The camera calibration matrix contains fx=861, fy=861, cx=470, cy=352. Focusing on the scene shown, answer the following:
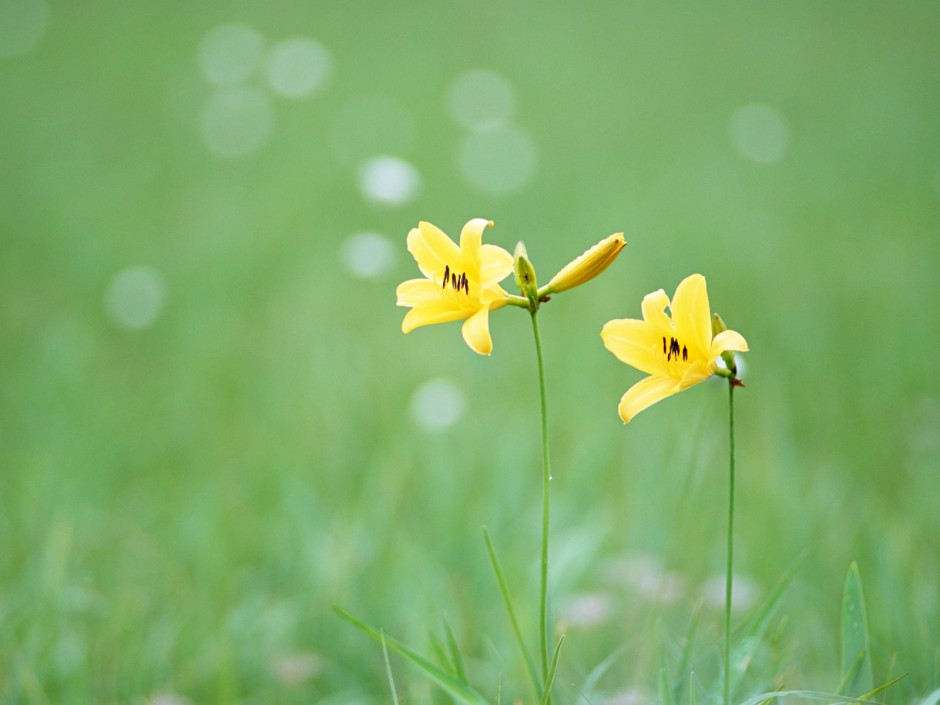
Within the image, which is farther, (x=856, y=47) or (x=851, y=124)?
(x=856, y=47)

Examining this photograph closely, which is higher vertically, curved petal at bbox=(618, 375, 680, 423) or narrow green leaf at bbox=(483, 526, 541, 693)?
curved petal at bbox=(618, 375, 680, 423)

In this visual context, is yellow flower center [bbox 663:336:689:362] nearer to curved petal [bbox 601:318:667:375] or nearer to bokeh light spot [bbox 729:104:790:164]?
curved petal [bbox 601:318:667:375]

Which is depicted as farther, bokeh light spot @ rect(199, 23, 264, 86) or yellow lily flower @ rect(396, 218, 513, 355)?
bokeh light spot @ rect(199, 23, 264, 86)

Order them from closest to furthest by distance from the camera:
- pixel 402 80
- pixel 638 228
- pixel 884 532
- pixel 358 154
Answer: pixel 884 532
pixel 638 228
pixel 358 154
pixel 402 80

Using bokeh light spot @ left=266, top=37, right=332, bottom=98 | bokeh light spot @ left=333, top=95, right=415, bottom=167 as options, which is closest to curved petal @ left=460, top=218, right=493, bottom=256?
bokeh light spot @ left=333, top=95, right=415, bottom=167

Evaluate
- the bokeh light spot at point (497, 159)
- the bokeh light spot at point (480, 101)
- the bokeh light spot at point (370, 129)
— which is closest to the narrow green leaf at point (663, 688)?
the bokeh light spot at point (497, 159)

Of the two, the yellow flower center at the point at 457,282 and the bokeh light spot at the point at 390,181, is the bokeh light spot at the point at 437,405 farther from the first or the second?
the yellow flower center at the point at 457,282

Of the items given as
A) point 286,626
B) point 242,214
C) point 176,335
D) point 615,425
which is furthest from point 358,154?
point 286,626

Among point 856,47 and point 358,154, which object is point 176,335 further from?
point 856,47
